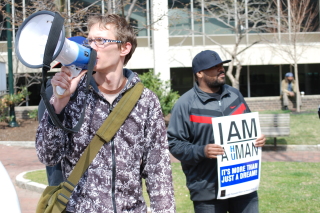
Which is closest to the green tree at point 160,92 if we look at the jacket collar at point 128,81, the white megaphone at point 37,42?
the jacket collar at point 128,81

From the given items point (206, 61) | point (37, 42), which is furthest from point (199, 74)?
point (37, 42)

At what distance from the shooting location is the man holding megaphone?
2.55 metres

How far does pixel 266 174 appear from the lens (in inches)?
333

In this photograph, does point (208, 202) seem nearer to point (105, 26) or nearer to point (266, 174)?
point (105, 26)

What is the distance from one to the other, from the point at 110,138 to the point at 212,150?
1.46 metres

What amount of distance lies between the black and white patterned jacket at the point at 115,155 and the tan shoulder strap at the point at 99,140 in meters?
0.04

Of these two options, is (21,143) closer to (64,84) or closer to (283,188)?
(283,188)

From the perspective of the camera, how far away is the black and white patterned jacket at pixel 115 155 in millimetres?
2553

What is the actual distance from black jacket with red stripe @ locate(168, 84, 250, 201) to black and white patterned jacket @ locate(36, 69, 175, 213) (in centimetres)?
118

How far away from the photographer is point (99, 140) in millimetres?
2604

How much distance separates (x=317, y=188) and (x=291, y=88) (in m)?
15.7

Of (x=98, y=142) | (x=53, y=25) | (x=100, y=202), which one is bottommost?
(x=100, y=202)

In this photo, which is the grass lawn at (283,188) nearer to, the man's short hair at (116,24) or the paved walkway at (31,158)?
the paved walkway at (31,158)

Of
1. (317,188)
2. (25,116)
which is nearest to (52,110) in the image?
(317,188)
